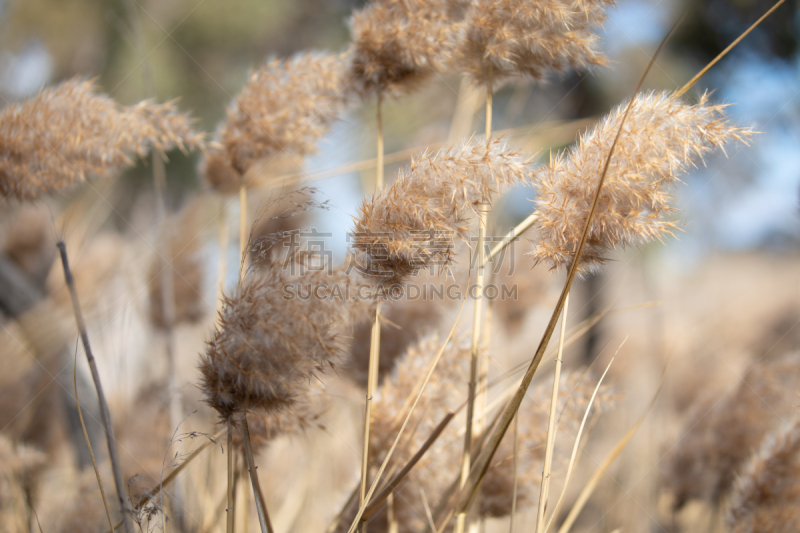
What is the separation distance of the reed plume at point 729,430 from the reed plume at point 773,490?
24cm

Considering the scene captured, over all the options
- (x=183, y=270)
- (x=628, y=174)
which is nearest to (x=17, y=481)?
(x=183, y=270)

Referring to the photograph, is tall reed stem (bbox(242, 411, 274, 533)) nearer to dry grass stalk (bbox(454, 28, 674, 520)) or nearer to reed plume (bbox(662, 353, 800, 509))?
dry grass stalk (bbox(454, 28, 674, 520))

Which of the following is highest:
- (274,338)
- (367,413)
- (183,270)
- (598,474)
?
(183,270)

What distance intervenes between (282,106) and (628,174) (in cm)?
66

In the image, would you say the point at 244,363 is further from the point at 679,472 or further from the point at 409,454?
the point at 679,472

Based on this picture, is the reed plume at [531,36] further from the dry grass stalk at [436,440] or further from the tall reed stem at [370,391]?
the dry grass stalk at [436,440]

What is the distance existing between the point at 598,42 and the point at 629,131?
0.27 metres

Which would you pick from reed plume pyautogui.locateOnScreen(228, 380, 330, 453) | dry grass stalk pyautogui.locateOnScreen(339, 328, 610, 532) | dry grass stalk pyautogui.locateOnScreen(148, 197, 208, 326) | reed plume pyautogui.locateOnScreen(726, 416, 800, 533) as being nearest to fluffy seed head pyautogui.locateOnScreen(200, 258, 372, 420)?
reed plume pyautogui.locateOnScreen(228, 380, 330, 453)

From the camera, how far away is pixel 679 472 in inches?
51.0

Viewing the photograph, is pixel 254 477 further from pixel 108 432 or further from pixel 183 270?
pixel 183 270

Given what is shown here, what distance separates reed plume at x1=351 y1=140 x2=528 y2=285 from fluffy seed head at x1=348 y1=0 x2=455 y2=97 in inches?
11.4

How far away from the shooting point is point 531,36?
2.20ft

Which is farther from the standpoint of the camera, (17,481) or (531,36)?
(17,481)

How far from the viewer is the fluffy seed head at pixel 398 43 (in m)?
0.76
